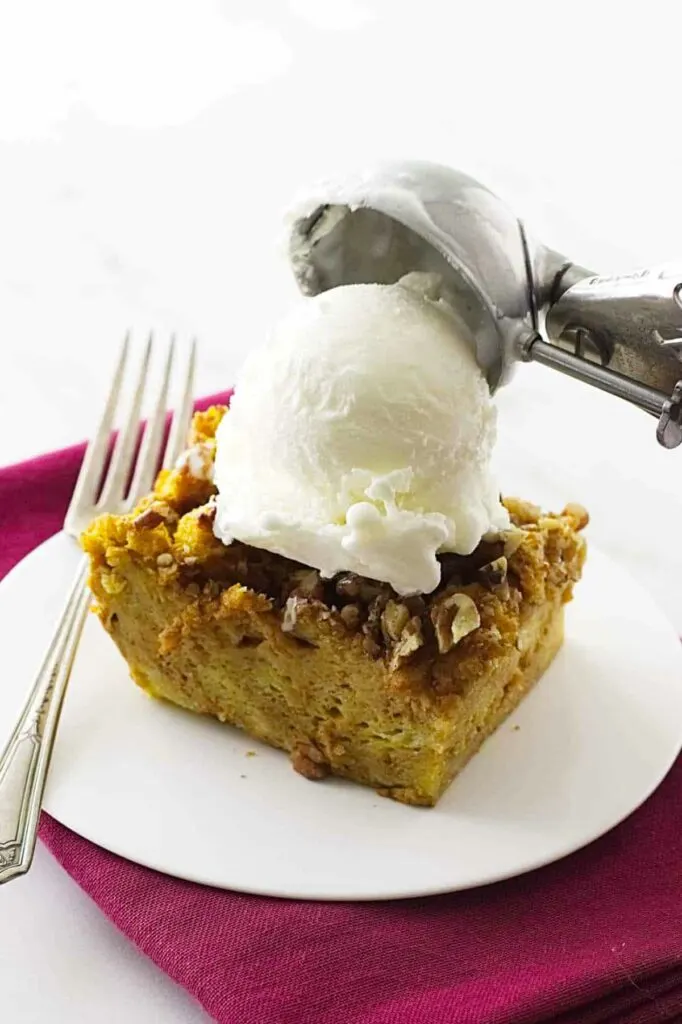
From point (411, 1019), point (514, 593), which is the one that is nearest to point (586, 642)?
point (514, 593)

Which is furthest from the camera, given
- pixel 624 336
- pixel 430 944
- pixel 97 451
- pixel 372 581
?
pixel 97 451

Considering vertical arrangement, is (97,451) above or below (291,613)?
below

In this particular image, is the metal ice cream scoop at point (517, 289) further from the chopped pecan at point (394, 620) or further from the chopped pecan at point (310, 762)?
the chopped pecan at point (310, 762)

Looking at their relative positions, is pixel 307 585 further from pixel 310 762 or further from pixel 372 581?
pixel 310 762

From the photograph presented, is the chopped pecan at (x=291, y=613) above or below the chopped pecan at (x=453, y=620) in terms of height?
below

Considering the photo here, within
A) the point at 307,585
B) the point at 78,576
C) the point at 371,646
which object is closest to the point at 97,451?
the point at 78,576

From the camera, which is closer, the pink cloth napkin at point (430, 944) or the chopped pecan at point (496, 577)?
the pink cloth napkin at point (430, 944)

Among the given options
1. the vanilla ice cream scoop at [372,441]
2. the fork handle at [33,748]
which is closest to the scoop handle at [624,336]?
the vanilla ice cream scoop at [372,441]
